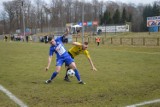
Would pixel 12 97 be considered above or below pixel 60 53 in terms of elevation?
below

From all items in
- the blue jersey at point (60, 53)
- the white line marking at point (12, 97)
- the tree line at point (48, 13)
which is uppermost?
the tree line at point (48, 13)

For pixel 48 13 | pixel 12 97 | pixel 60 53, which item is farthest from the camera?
pixel 48 13

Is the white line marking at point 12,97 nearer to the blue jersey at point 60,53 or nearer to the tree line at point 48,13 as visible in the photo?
the blue jersey at point 60,53

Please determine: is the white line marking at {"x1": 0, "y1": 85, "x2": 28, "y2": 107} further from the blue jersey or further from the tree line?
the tree line

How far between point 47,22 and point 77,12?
1443 cm

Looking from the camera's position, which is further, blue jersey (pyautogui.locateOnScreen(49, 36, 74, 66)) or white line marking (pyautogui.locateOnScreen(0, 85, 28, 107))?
blue jersey (pyautogui.locateOnScreen(49, 36, 74, 66))

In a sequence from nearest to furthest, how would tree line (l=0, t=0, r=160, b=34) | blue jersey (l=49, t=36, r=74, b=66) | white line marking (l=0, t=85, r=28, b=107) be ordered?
white line marking (l=0, t=85, r=28, b=107) → blue jersey (l=49, t=36, r=74, b=66) → tree line (l=0, t=0, r=160, b=34)

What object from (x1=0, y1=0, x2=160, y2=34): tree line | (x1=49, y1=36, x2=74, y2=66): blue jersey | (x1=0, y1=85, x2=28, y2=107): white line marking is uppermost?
(x1=0, y1=0, x2=160, y2=34): tree line

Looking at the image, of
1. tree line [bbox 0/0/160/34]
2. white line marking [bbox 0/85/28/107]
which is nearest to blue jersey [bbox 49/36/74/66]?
white line marking [bbox 0/85/28/107]

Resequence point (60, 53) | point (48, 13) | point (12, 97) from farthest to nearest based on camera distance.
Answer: point (48, 13), point (60, 53), point (12, 97)

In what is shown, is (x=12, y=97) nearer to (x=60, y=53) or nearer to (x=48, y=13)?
(x=60, y=53)

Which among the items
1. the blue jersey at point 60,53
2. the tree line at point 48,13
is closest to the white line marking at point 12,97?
the blue jersey at point 60,53

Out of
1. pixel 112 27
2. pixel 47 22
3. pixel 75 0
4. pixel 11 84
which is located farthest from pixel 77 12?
pixel 11 84

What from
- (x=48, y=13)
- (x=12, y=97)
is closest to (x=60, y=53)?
(x=12, y=97)
